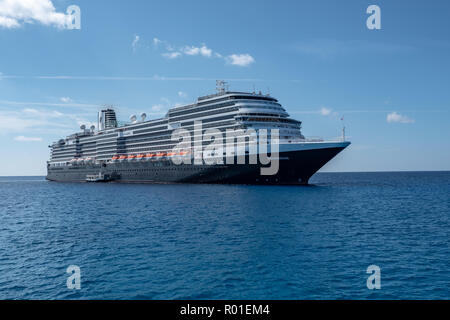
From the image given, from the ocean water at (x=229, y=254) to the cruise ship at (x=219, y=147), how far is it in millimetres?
22329

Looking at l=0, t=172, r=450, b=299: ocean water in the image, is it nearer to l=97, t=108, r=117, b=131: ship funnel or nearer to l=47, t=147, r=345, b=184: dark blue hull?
l=47, t=147, r=345, b=184: dark blue hull

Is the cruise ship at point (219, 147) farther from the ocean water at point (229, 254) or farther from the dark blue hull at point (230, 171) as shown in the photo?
the ocean water at point (229, 254)

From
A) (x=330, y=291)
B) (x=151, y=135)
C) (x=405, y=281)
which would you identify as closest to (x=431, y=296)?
(x=405, y=281)

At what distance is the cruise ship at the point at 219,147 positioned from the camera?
56.8m

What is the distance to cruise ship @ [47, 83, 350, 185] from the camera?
5675 cm

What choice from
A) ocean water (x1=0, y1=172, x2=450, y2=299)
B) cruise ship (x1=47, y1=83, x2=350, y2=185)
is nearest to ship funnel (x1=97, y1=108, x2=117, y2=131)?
cruise ship (x1=47, y1=83, x2=350, y2=185)

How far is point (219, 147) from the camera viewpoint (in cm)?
6344

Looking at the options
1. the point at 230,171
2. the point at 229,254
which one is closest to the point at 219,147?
the point at 230,171

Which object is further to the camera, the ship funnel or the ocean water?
the ship funnel

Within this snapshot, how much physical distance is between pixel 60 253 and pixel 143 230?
659cm

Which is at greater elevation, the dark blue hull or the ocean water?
the dark blue hull

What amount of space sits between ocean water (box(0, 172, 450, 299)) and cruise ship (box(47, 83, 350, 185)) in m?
22.3

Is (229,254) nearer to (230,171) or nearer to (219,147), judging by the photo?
(230,171)

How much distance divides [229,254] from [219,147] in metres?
44.8
